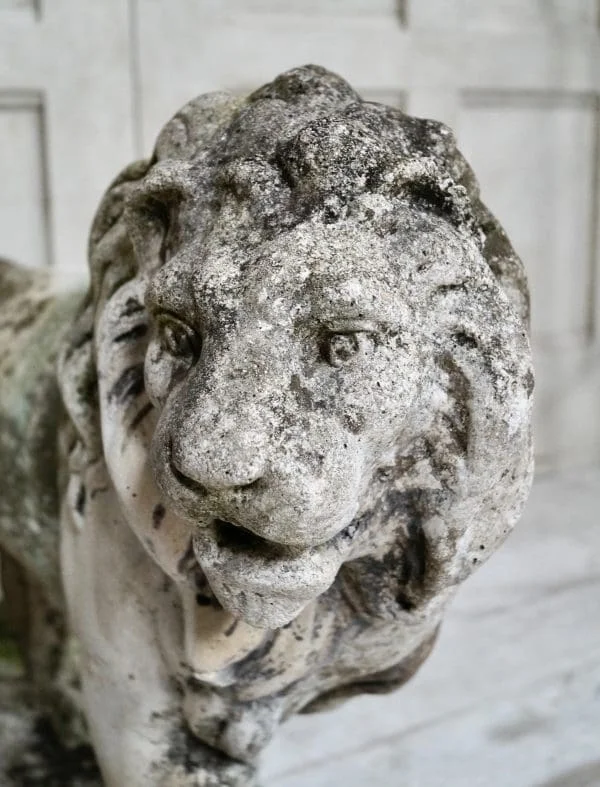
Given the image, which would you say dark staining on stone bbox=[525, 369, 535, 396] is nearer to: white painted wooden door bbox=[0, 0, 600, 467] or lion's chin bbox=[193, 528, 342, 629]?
lion's chin bbox=[193, 528, 342, 629]

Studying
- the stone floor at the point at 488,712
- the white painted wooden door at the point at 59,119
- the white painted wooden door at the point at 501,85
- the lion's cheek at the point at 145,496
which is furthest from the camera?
the white painted wooden door at the point at 501,85

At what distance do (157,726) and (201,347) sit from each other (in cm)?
31

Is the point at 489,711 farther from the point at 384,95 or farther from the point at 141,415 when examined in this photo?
the point at 384,95

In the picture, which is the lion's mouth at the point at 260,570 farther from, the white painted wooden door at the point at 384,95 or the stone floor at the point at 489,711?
the white painted wooden door at the point at 384,95

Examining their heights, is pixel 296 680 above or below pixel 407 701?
above

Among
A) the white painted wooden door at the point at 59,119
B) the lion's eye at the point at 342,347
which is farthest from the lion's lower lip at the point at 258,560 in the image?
the white painted wooden door at the point at 59,119

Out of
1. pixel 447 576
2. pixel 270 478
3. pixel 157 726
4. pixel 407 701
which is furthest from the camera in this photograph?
pixel 407 701

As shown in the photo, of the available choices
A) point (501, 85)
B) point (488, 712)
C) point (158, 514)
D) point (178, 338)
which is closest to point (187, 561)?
point (158, 514)

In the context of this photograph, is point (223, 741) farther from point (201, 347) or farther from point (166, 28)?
point (166, 28)

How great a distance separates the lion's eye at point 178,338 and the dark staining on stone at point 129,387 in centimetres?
6

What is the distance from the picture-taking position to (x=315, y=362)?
0.52 meters

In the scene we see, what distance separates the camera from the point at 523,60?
188cm

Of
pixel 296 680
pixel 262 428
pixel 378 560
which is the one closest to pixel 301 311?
pixel 262 428

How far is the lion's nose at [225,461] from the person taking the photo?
1.60 ft
